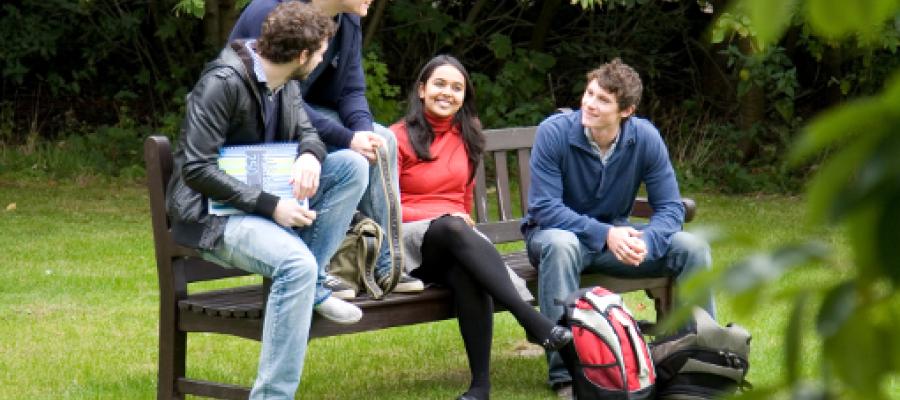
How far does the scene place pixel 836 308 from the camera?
0.62 m

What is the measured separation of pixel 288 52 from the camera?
4660 millimetres

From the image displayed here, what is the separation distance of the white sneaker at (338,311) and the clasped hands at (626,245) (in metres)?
1.21

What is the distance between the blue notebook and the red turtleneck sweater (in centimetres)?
87

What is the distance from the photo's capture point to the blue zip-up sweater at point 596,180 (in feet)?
18.6

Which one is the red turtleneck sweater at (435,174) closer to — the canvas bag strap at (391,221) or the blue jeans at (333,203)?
the canvas bag strap at (391,221)

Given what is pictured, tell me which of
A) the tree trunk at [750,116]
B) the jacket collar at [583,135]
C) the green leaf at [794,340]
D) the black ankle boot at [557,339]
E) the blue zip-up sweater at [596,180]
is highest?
the green leaf at [794,340]

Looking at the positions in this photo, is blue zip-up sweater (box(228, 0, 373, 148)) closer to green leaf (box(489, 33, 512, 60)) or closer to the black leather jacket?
the black leather jacket

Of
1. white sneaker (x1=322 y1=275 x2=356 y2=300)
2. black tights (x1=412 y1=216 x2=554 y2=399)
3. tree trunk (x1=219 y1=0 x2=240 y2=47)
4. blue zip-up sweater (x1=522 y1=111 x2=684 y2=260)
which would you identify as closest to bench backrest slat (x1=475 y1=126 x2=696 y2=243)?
blue zip-up sweater (x1=522 y1=111 x2=684 y2=260)

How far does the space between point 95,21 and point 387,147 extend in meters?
9.48

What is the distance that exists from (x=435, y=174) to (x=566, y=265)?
592 millimetres

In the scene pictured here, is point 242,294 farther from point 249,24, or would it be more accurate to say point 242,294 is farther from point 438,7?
point 438,7

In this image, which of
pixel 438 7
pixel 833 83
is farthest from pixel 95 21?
pixel 833 83

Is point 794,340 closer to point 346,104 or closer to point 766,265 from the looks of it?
point 766,265

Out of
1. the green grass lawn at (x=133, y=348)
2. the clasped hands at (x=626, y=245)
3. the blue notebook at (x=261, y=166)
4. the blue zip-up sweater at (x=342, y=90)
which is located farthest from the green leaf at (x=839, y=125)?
the clasped hands at (x=626, y=245)
